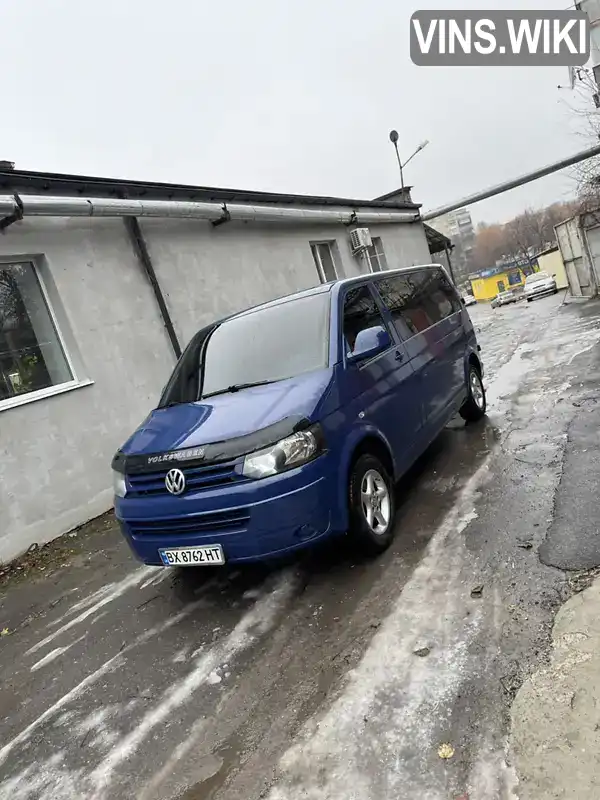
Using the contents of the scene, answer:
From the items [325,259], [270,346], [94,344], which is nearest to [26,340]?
[94,344]

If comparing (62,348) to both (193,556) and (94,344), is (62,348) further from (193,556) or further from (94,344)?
(193,556)

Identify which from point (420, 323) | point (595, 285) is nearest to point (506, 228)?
point (595, 285)

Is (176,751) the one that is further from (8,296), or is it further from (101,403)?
(8,296)

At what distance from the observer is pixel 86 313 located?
7.24 m

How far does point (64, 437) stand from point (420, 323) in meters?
4.32

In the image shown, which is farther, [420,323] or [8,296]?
[8,296]

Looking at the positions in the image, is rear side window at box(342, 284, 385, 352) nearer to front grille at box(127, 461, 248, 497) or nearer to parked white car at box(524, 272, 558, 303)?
front grille at box(127, 461, 248, 497)

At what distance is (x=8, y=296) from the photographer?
664 cm

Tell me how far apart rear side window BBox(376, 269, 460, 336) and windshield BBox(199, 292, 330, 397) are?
933mm

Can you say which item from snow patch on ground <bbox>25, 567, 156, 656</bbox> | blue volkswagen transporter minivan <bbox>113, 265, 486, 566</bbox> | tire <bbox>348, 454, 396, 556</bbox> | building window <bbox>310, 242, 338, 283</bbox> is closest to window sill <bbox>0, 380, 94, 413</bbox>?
blue volkswagen transporter minivan <bbox>113, 265, 486, 566</bbox>

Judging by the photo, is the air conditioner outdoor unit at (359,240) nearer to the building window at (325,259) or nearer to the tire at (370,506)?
the building window at (325,259)

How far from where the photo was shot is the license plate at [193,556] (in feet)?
11.6

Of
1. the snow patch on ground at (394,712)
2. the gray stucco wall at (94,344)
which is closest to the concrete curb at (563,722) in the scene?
the snow patch on ground at (394,712)

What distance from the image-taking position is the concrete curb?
199 cm
